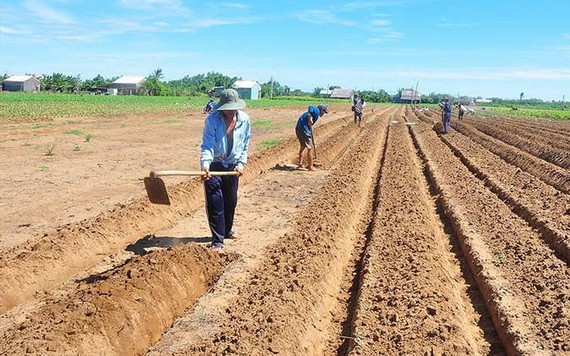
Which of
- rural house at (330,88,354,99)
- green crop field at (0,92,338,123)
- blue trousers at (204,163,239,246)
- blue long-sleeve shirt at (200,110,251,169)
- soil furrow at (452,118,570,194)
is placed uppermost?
blue long-sleeve shirt at (200,110,251,169)

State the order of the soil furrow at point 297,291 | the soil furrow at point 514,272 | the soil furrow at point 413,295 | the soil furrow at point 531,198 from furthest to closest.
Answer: the soil furrow at point 531,198 → the soil furrow at point 514,272 → the soil furrow at point 413,295 → the soil furrow at point 297,291

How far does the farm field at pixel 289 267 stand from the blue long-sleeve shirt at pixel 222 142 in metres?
1.05

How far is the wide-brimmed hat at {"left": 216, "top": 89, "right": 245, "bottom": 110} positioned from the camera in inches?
241

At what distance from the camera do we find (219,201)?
20.8ft

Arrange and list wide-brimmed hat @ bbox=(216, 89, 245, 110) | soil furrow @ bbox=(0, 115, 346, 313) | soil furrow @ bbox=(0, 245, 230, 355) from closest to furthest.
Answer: soil furrow @ bbox=(0, 245, 230, 355)
soil furrow @ bbox=(0, 115, 346, 313)
wide-brimmed hat @ bbox=(216, 89, 245, 110)

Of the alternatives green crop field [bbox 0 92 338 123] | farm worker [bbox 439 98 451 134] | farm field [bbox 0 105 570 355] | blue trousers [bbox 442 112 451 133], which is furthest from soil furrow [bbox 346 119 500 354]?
green crop field [bbox 0 92 338 123]

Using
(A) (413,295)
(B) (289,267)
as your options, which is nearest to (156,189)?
(B) (289,267)

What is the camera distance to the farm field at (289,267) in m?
4.26

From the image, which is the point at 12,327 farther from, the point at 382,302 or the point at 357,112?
the point at 357,112

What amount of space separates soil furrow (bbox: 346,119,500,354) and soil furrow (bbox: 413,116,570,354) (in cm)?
25

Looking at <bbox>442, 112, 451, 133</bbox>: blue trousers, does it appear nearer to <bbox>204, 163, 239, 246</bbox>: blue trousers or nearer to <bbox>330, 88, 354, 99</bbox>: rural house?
<bbox>204, 163, 239, 246</bbox>: blue trousers

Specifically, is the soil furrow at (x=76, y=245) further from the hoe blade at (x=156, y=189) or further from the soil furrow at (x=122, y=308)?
the hoe blade at (x=156, y=189)

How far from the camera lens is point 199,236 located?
713cm

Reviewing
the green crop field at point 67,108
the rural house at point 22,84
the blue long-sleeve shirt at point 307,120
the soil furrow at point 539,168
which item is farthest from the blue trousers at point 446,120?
the rural house at point 22,84
